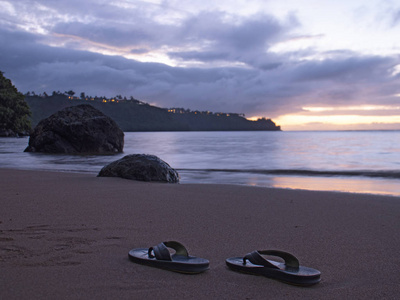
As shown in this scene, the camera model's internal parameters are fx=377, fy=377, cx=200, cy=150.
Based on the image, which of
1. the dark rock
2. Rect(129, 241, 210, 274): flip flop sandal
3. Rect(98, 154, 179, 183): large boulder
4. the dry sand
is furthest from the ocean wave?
the dark rock

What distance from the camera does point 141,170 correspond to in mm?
7230

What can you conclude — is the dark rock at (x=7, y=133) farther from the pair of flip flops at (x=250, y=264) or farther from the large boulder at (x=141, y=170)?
the pair of flip flops at (x=250, y=264)

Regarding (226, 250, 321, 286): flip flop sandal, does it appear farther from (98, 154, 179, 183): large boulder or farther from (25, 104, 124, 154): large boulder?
(25, 104, 124, 154): large boulder

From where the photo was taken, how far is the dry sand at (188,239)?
1999 mm

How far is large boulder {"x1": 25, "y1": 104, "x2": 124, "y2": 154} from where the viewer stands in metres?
17.2

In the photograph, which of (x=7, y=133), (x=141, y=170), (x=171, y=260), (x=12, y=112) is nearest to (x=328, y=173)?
(x=141, y=170)

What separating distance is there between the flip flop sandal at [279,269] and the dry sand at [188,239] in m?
0.04

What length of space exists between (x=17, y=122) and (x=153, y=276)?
44.9 m

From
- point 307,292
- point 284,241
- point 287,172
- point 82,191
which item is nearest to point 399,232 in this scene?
point 284,241

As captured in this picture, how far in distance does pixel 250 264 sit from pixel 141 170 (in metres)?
5.21

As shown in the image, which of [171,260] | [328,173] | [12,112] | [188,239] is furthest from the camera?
[12,112]

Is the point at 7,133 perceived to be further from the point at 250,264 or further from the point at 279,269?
the point at 279,269

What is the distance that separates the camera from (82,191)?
5.42m

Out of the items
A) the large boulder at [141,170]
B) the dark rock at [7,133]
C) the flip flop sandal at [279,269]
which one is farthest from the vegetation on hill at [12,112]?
the flip flop sandal at [279,269]
